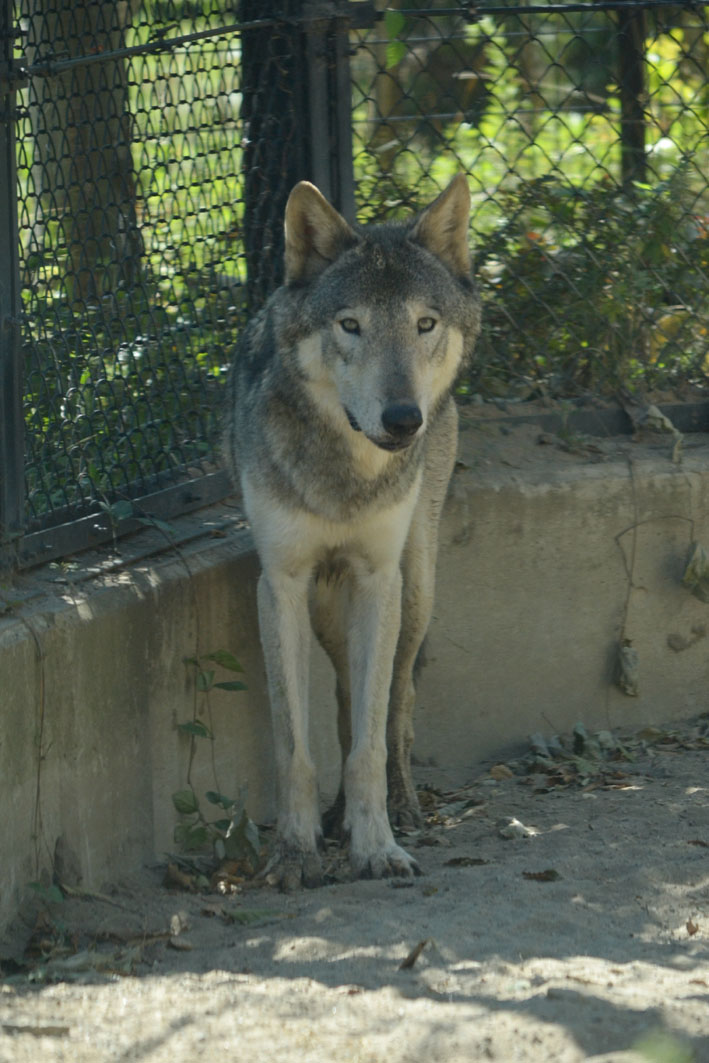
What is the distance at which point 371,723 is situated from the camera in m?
4.51

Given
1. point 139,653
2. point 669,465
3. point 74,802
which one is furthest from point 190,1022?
point 669,465

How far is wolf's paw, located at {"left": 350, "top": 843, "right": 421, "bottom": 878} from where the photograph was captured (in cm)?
430

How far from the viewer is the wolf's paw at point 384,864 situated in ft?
14.1

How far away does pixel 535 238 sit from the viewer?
615 cm

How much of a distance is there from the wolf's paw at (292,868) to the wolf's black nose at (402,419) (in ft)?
4.43

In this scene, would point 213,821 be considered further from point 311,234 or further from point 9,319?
point 311,234

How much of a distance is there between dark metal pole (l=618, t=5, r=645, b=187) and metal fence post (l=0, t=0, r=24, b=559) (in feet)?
10.2

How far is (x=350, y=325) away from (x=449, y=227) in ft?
2.00

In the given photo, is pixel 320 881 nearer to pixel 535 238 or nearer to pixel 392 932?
pixel 392 932

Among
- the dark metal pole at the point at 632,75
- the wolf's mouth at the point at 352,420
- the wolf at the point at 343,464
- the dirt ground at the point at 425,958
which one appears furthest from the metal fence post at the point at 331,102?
the dirt ground at the point at 425,958

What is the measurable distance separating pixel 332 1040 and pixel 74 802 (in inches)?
51.7

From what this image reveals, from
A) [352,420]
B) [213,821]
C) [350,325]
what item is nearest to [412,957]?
[213,821]

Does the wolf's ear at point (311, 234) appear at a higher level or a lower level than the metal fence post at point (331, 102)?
lower

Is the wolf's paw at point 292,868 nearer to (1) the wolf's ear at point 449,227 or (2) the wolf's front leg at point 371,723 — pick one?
(2) the wolf's front leg at point 371,723
